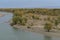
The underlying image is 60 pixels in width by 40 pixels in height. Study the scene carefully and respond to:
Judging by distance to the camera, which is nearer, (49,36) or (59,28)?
(49,36)

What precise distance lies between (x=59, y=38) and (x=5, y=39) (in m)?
7.39

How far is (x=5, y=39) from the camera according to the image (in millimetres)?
26562

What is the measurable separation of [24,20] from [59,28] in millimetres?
8956

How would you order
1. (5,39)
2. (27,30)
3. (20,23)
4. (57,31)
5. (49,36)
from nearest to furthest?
(5,39), (49,36), (57,31), (27,30), (20,23)

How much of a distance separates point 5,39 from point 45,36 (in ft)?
19.6

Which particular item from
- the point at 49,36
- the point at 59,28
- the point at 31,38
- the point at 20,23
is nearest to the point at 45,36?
the point at 49,36

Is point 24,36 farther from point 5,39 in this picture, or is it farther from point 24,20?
point 24,20

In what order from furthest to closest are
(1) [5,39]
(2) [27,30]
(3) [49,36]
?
1. (2) [27,30]
2. (3) [49,36]
3. (1) [5,39]

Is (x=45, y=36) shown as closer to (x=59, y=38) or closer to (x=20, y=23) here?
(x=59, y=38)

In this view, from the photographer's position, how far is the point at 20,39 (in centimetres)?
2677

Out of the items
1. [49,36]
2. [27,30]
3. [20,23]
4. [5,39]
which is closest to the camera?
[5,39]

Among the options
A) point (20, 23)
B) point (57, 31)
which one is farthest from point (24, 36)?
point (20, 23)

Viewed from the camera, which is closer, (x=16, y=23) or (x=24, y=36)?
(x=24, y=36)

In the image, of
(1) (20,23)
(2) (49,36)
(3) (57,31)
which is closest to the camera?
(2) (49,36)
